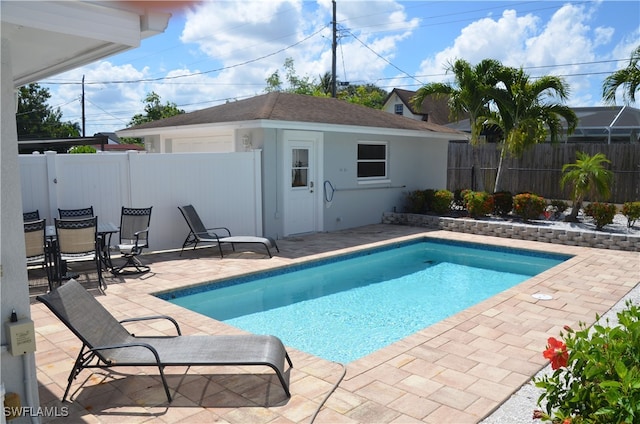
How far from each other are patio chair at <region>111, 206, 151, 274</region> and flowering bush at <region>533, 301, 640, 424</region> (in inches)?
291

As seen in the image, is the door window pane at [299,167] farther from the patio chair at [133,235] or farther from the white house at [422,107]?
the white house at [422,107]

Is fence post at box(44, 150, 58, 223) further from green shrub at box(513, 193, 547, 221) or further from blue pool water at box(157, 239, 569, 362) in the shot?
green shrub at box(513, 193, 547, 221)

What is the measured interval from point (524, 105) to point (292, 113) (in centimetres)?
711

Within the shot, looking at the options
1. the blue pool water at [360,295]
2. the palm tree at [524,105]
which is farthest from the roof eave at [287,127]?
the blue pool water at [360,295]

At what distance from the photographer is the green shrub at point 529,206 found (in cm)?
1325

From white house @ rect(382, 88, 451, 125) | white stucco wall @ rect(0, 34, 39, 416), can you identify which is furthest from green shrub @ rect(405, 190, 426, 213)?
white house @ rect(382, 88, 451, 125)

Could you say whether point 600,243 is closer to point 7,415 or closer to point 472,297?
point 472,297

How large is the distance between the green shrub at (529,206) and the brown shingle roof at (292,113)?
3.76 metres

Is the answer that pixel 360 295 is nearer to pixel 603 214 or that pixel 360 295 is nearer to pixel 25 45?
pixel 25 45

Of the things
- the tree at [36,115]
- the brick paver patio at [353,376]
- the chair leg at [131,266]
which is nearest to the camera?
the brick paver patio at [353,376]

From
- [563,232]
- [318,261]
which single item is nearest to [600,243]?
[563,232]

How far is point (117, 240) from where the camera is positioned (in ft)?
31.2

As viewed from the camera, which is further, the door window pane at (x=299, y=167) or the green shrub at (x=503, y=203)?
the green shrub at (x=503, y=203)

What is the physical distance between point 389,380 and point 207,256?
6352mm
